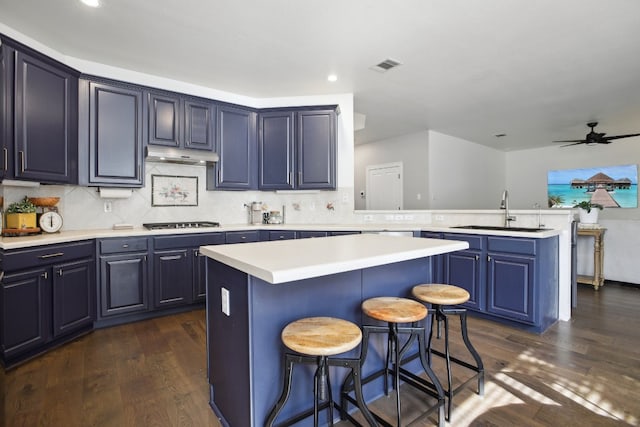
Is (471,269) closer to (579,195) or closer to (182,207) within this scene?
(182,207)

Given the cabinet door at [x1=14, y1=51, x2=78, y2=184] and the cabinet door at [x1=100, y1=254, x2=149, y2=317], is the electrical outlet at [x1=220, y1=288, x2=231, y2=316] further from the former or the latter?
the cabinet door at [x1=14, y1=51, x2=78, y2=184]

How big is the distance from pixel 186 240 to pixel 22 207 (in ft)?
4.24

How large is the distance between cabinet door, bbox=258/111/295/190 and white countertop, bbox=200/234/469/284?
7.11ft

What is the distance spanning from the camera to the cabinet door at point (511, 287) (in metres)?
2.75

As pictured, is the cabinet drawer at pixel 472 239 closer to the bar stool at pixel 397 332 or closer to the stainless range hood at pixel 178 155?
the bar stool at pixel 397 332

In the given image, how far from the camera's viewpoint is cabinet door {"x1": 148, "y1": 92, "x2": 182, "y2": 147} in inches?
130

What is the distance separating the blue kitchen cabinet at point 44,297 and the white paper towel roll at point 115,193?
68 centimetres

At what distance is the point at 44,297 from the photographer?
2.32m

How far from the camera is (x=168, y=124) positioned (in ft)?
11.1

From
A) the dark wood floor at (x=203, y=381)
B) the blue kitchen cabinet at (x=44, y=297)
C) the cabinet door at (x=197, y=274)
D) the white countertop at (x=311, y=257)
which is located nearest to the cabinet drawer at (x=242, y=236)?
the cabinet door at (x=197, y=274)

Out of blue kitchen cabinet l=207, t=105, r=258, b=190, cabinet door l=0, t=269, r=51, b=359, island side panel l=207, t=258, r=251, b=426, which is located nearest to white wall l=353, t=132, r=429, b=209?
blue kitchen cabinet l=207, t=105, r=258, b=190

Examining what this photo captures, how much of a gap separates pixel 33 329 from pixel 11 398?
0.58 meters

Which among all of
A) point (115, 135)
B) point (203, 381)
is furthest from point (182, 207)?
point (203, 381)

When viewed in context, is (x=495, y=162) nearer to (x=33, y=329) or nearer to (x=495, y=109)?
(x=495, y=109)
